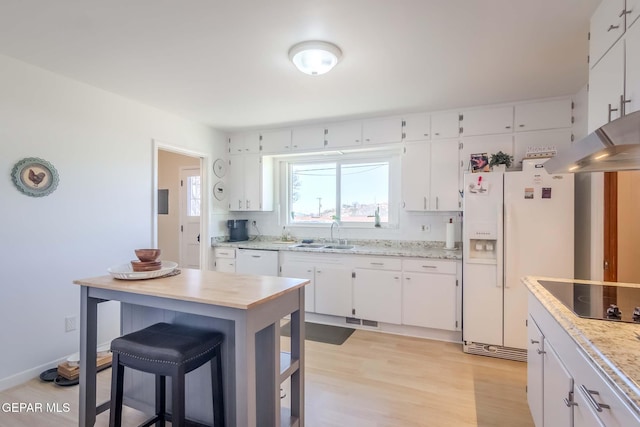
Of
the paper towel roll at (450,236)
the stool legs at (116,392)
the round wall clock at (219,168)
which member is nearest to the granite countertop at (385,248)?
the paper towel roll at (450,236)

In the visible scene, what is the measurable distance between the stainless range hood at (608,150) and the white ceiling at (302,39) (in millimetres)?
938

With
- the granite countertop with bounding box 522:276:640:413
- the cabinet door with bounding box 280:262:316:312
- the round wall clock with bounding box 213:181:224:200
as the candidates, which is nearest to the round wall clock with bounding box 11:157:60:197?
the round wall clock with bounding box 213:181:224:200

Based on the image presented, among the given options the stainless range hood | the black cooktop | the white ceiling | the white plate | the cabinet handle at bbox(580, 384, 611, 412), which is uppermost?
the white ceiling

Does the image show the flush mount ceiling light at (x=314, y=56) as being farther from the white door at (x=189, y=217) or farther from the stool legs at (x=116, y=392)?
the white door at (x=189, y=217)

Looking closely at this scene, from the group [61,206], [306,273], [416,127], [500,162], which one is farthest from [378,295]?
[61,206]

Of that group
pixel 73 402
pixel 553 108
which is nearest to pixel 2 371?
pixel 73 402

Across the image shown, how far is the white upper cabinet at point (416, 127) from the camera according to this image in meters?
3.72

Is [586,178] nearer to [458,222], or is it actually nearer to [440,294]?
[458,222]

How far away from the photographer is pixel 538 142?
3.30 m

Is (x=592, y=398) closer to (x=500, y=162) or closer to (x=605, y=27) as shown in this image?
(x=605, y=27)

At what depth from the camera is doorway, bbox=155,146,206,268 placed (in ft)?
18.4

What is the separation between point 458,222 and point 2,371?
4.37 metres

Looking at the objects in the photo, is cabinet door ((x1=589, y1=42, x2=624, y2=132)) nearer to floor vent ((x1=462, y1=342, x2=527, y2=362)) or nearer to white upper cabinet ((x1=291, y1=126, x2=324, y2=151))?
floor vent ((x1=462, y1=342, x2=527, y2=362))

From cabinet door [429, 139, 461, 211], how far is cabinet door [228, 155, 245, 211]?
8.60 feet
